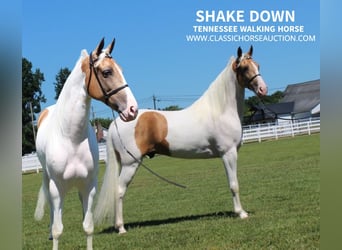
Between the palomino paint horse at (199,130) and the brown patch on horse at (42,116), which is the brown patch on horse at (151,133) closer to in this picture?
the palomino paint horse at (199,130)

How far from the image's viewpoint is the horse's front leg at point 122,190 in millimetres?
3246

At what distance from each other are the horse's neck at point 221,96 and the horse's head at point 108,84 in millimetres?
1293

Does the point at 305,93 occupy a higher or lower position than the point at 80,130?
higher

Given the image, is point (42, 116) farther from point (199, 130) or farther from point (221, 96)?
point (221, 96)

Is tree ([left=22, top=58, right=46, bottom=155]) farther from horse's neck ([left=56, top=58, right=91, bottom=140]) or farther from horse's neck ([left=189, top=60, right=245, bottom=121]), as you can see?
horse's neck ([left=189, top=60, right=245, bottom=121])

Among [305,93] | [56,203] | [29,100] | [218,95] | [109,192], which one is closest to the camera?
[56,203]

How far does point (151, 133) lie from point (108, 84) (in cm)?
120

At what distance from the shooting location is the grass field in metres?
2.90

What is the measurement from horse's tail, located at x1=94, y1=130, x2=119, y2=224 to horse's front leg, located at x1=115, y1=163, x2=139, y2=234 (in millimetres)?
35

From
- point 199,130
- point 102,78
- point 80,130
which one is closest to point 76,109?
point 80,130

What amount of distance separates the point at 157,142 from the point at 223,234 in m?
0.87

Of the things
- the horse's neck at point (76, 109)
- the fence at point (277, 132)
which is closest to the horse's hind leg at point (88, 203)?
the horse's neck at point (76, 109)

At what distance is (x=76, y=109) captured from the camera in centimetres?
242

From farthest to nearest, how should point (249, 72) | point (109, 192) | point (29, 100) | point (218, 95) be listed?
point (218, 95), point (249, 72), point (109, 192), point (29, 100)
